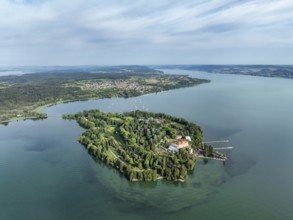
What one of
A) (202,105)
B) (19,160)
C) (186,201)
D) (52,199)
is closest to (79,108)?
(202,105)

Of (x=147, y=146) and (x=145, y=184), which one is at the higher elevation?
(x=147, y=146)

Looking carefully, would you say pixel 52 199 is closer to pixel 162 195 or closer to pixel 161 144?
pixel 162 195

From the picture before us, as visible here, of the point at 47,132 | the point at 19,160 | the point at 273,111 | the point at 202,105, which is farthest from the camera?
the point at 202,105

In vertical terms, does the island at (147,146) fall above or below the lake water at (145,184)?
above

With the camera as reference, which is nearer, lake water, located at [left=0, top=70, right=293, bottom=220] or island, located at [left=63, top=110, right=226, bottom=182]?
lake water, located at [left=0, top=70, right=293, bottom=220]

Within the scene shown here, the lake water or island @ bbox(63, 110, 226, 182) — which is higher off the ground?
island @ bbox(63, 110, 226, 182)

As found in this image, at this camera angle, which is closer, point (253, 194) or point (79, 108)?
point (253, 194)

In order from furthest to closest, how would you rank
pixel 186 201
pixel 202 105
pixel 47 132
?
pixel 202 105, pixel 47 132, pixel 186 201
